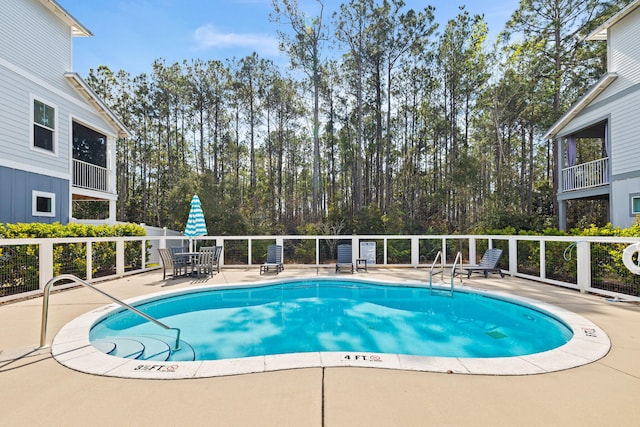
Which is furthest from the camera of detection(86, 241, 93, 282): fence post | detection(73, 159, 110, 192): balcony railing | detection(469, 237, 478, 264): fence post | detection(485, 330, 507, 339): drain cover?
detection(73, 159, 110, 192): balcony railing

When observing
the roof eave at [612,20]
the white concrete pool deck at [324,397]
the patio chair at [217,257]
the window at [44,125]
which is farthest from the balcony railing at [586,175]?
the window at [44,125]

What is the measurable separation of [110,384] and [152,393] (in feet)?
1.33

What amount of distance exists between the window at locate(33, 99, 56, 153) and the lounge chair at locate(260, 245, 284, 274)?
6.79 m

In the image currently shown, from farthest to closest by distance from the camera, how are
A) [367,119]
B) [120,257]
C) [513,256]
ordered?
[367,119], [513,256], [120,257]

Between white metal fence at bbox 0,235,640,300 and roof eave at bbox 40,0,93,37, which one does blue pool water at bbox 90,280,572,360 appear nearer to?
white metal fence at bbox 0,235,640,300

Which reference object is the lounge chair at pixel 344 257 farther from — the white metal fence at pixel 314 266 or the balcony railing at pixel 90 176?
the balcony railing at pixel 90 176

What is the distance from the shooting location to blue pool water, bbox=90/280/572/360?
166 inches

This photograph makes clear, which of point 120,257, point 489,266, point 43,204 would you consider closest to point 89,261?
point 120,257

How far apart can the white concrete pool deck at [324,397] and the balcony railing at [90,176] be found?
31.3 feet

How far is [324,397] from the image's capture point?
2295mm

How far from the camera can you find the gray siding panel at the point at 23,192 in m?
8.05

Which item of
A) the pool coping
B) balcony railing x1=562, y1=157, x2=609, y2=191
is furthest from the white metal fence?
balcony railing x1=562, y1=157, x2=609, y2=191

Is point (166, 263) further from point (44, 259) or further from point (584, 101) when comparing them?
point (584, 101)

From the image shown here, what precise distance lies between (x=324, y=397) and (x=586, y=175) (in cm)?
1294
